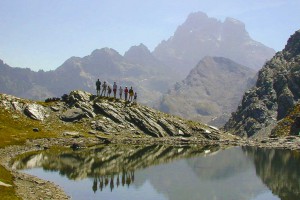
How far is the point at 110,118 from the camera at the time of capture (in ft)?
395

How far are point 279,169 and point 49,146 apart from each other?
52602mm

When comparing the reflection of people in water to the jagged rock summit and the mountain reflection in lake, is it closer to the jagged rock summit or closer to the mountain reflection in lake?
the mountain reflection in lake

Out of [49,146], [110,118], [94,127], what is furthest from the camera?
[110,118]

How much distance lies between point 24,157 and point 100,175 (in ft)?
64.3

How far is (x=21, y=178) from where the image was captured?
2143 inches

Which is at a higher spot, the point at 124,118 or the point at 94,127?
the point at 124,118

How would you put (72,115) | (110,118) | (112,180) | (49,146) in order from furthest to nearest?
(110,118) < (72,115) < (49,146) < (112,180)

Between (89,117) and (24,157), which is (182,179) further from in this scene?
(89,117)

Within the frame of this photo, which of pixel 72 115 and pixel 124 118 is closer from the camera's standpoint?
pixel 72 115

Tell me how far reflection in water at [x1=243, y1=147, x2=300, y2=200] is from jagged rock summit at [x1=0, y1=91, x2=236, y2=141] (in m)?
23.0

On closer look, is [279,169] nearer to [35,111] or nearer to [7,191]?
[7,191]

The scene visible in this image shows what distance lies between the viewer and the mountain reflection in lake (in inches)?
2221

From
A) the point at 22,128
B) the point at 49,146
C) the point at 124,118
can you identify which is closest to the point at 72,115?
the point at 124,118

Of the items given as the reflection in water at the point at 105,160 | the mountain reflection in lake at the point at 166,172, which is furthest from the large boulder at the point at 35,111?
the mountain reflection in lake at the point at 166,172
